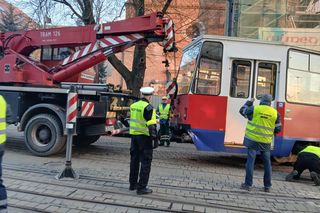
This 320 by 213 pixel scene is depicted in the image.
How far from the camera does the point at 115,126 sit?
1046 cm

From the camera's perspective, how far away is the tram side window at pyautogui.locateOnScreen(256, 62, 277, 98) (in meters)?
9.92

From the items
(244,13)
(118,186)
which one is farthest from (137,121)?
(244,13)

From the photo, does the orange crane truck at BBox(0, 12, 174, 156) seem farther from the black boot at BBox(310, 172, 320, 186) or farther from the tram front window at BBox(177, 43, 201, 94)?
the black boot at BBox(310, 172, 320, 186)

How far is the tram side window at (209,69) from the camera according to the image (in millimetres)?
9844

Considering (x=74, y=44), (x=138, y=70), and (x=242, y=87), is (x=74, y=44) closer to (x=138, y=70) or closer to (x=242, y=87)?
(x=242, y=87)

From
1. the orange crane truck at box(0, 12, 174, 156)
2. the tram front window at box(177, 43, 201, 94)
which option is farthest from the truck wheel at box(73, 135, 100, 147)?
the tram front window at box(177, 43, 201, 94)

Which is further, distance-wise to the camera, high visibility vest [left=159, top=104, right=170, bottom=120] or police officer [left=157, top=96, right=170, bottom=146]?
high visibility vest [left=159, top=104, right=170, bottom=120]

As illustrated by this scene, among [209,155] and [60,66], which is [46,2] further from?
[209,155]

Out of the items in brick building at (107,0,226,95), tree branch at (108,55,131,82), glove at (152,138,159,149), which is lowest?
glove at (152,138,159,149)

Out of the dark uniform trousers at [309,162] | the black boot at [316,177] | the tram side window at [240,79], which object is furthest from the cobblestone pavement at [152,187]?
the tram side window at [240,79]

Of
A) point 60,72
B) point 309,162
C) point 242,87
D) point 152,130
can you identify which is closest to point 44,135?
point 60,72

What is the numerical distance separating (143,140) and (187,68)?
14.1 feet

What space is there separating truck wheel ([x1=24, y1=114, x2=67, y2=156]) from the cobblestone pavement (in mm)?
251

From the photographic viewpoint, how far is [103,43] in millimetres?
10875
